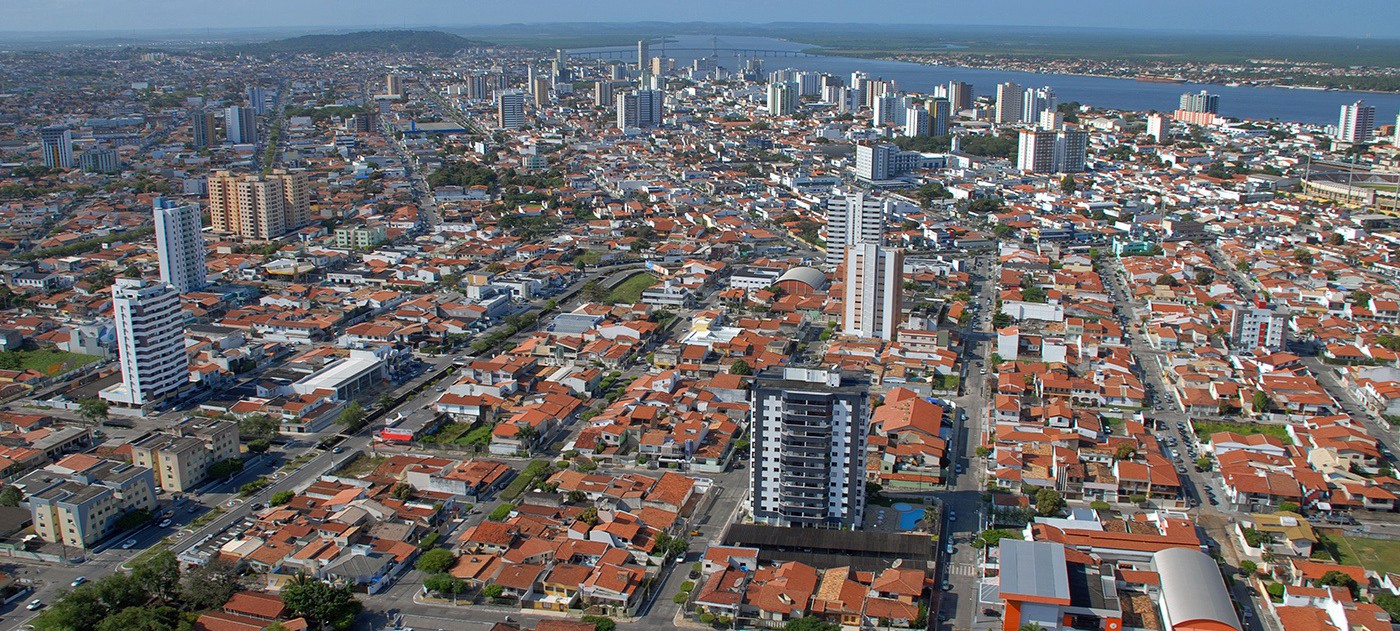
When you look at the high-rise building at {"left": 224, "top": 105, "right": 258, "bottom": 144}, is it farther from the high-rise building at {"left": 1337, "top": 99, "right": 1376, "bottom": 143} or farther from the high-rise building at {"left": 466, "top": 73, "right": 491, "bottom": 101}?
the high-rise building at {"left": 1337, "top": 99, "right": 1376, "bottom": 143}

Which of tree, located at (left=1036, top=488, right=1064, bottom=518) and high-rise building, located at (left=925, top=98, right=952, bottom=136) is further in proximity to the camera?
high-rise building, located at (left=925, top=98, right=952, bottom=136)

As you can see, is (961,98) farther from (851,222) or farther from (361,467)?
(361,467)

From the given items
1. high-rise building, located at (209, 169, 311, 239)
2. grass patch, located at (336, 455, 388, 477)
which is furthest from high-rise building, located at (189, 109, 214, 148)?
grass patch, located at (336, 455, 388, 477)

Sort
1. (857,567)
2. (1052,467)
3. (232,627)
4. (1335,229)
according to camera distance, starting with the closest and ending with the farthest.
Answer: (232,627)
(857,567)
(1052,467)
(1335,229)

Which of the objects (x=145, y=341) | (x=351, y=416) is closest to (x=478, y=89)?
(x=145, y=341)

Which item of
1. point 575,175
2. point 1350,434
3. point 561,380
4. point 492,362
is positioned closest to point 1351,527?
point 1350,434

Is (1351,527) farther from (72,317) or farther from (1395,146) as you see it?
(1395,146)
